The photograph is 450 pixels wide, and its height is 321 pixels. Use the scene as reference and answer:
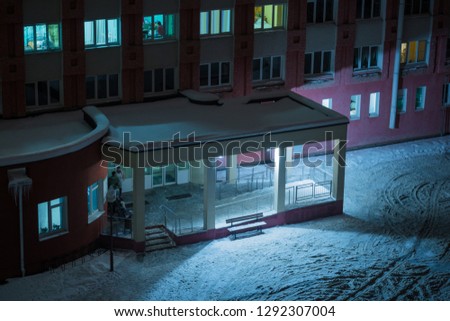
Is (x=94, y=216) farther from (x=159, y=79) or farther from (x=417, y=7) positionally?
(x=417, y=7)

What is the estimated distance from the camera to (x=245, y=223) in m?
47.2

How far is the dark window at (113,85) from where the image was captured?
166 ft

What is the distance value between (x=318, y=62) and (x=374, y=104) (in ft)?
17.3

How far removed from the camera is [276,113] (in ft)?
163

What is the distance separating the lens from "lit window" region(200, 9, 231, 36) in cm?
5219

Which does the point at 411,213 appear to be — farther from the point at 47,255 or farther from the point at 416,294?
the point at 47,255

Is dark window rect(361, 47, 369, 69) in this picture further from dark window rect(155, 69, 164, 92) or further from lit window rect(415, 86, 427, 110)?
dark window rect(155, 69, 164, 92)

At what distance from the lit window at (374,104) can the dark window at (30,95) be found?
2101cm

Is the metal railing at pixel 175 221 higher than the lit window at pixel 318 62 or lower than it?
lower

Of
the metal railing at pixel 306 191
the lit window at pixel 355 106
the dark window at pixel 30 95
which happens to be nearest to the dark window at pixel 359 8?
the lit window at pixel 355 106

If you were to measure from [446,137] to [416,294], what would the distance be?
907 inches

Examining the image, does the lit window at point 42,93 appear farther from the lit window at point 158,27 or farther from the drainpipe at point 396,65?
the drainpipe at point 396,65

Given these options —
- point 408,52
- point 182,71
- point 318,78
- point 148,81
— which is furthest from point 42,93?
point 408,52

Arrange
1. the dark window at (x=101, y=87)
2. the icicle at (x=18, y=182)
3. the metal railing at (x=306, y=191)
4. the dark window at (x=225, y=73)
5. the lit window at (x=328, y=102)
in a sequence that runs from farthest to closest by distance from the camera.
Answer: the lit window at (x=328, y=102) → the dark window at (x=225, y=73) → the dark window at (x=101, y=87) → the metal railing at (x=306, y=191) → the icicle at (x=18, y=182)
